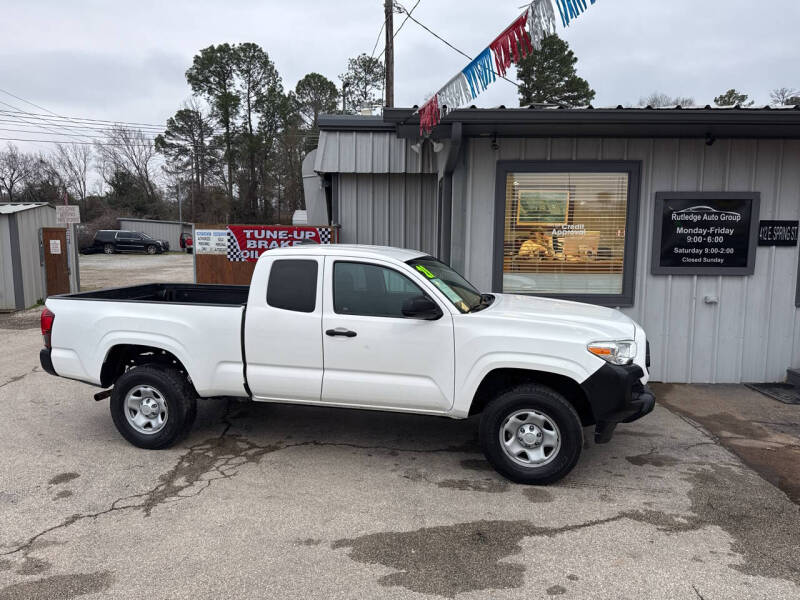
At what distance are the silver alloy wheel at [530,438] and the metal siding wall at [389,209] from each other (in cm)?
667

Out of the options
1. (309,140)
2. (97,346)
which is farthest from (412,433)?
(309,140)

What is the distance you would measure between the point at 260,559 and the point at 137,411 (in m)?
2.39

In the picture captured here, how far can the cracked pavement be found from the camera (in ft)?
10.8

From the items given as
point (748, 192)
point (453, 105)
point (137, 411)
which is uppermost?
point (453, 105)

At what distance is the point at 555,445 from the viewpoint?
14.7 feet

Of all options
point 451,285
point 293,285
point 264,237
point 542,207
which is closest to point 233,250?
point 264,237

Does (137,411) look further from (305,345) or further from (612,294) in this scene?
(612,294)

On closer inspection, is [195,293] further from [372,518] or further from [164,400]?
[372,518]

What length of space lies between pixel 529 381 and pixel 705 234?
14.2 ft

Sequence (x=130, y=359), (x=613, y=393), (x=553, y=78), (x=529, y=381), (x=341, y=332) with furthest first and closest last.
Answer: (x=553, y=78) < (x=130, y=359) < (x=341, y=332) < (x=529, y=381) < (x=613, y=393)

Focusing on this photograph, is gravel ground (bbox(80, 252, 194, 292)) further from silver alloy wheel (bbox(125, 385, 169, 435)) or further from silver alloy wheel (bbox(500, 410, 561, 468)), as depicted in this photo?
silver alloy wheel (bbox(500, 410, 561, 468))

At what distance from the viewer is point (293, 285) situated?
4961 millimetres

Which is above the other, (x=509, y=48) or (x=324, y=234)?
(x=509, y=48)

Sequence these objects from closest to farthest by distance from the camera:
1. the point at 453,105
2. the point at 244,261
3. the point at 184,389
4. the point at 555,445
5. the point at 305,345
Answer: the point at 555,445 → the point at 305,345 → the point at 184,389 → the point at 453,105 → the point at 244,261
